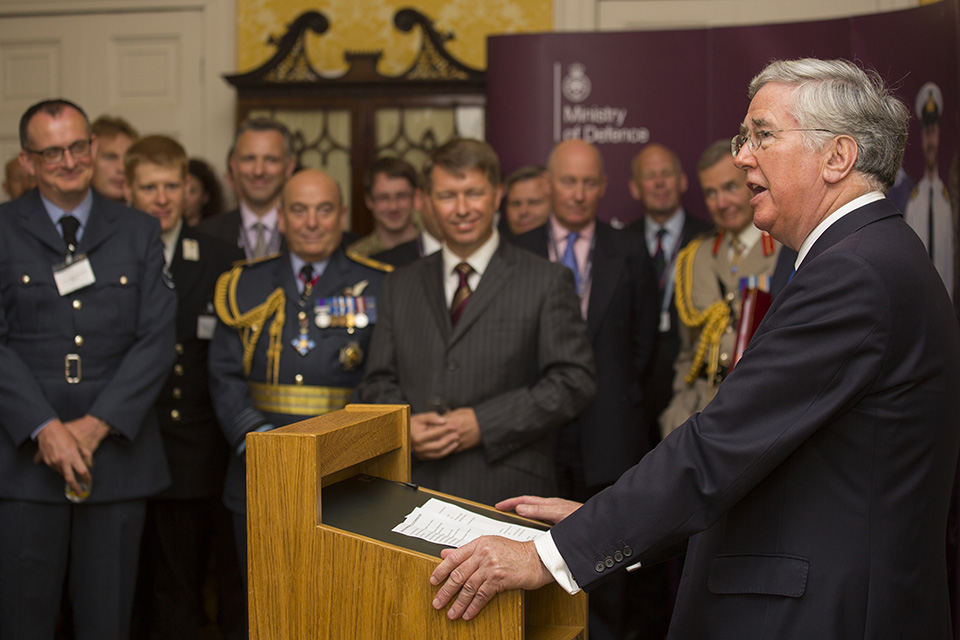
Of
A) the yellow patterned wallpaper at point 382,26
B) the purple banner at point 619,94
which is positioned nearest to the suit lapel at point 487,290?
the purple banner at point 619,94

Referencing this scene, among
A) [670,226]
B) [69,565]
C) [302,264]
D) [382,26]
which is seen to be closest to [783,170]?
[302,264]

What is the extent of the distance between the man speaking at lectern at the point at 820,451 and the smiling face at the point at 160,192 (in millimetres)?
2315

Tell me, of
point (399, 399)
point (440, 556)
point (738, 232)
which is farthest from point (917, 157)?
point (440, 556)

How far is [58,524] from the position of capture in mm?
2512

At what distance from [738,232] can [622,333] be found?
526 millimetres

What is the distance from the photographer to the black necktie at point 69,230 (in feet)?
8.59

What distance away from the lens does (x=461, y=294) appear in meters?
2.64

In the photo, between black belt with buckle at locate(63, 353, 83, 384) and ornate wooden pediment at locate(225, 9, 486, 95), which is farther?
ornate wooden pediment at locate(225, 9, 486, 95)

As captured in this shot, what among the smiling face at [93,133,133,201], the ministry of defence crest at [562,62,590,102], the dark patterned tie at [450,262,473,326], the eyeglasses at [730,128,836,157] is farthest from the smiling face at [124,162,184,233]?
the eyeglasses at [730,128,836,157]

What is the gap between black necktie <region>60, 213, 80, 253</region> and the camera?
2.62 m

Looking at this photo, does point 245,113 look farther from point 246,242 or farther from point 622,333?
point 622,333

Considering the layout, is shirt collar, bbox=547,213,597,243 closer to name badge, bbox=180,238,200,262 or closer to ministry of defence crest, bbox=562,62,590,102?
ministry of defence crest, bbox=562,62,590,102

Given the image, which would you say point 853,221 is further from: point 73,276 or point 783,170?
point 73,276

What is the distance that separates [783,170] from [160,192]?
7.98 feet
